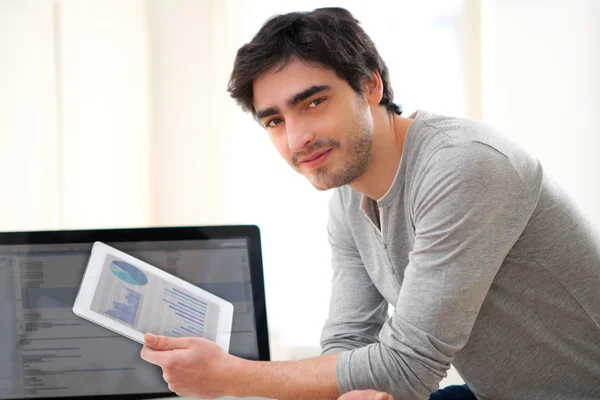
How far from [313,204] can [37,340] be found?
5.66 ft

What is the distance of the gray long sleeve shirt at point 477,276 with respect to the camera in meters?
1.01

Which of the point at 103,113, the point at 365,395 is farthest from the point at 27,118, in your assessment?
the point at 365,395

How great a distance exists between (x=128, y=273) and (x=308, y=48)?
52 cm

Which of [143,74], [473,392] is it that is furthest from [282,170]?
[473,392]

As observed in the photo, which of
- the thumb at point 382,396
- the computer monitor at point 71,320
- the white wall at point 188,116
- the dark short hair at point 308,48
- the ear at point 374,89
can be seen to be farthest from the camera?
the white wall at point 188,116

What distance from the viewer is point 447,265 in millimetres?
1009

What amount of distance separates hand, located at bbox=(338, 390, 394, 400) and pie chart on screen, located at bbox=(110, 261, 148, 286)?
1.26 ft

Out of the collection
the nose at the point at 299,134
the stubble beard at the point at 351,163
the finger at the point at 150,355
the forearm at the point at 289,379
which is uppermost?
the nose at the point at 299,134

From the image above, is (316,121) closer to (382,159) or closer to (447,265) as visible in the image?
(382,159)

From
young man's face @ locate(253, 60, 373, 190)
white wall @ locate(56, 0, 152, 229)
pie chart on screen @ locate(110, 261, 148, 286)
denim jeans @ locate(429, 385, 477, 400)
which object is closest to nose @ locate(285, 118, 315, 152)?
young man's face @ locate(253, 60, 373, 190)

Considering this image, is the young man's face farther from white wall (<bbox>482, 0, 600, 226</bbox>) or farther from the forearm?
white wall (<bbox>482, 0, 600, 226</bbox>)

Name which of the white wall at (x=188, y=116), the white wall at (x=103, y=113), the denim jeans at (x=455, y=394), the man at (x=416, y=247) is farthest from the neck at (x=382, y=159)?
the white wall at (x=188, y=116)

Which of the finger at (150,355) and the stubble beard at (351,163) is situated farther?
the stubble beard at (351,163)

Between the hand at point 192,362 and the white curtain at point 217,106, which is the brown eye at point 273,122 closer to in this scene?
the hand at point 192,362
